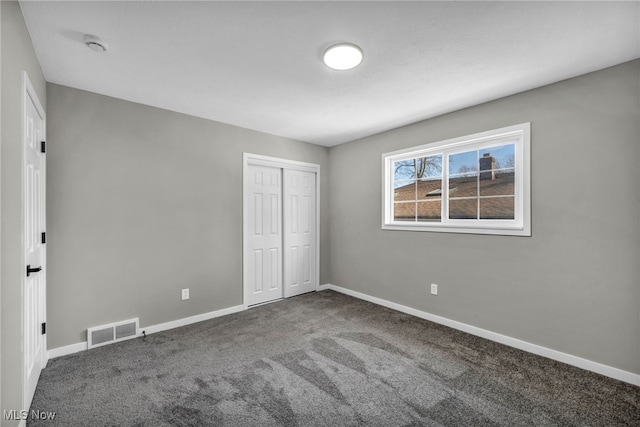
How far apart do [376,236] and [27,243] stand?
137 inches

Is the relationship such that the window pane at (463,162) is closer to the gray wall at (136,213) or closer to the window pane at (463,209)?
the window pane at (463,209)

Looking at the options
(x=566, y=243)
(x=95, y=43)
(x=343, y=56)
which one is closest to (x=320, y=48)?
(x=343, y=56)

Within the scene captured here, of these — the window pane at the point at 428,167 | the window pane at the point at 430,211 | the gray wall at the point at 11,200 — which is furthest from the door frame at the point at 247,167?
the gray wall at the point at 11,200

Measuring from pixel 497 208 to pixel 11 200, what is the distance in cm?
376

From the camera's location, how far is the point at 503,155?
297 centimetres

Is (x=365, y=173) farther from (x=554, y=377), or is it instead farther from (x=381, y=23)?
(x=554, y=377)

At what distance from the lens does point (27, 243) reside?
1.87 m

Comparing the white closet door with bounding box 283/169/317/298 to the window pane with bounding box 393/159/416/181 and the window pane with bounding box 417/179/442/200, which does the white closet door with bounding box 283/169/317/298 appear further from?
the window pane with bounding box 417/179/442/200

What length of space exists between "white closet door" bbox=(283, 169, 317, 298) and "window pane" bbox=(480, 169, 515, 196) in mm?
2455

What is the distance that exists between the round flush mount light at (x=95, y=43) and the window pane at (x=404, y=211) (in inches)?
134

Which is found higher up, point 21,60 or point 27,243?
point 21,60

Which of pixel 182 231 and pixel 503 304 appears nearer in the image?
pixel 503 304

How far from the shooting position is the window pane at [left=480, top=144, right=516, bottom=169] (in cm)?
290

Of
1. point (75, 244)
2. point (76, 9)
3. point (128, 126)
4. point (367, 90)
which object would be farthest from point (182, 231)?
point (367, 90)
